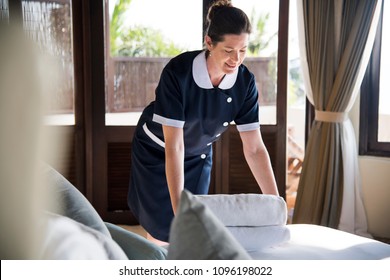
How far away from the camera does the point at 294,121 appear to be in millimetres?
5586

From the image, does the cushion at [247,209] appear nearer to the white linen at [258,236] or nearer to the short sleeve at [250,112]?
the white linen at [258,236]

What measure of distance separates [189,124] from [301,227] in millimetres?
538

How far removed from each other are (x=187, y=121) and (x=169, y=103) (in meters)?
0.14

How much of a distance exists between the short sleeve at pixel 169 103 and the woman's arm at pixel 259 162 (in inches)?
11.6

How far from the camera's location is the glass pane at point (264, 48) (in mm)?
3643

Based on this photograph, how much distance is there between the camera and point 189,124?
204 centimetres

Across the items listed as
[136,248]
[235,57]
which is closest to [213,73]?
[235,57]

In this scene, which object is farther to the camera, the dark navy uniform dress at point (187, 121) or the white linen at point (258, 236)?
the dark navy uniform dress at point (187, 121)

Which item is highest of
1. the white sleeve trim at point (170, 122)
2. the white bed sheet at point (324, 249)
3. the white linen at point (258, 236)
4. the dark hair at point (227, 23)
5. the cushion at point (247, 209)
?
the dark hair at point (227, 23)

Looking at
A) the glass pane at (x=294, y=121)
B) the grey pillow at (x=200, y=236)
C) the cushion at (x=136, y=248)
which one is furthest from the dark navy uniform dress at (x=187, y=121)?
the glass pane at (x=294, y=121)

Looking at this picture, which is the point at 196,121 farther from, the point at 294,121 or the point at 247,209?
the point at 294,121

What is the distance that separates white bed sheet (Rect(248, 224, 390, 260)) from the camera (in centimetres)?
158

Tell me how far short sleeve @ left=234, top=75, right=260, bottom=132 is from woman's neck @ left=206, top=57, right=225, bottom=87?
113 millimetres
